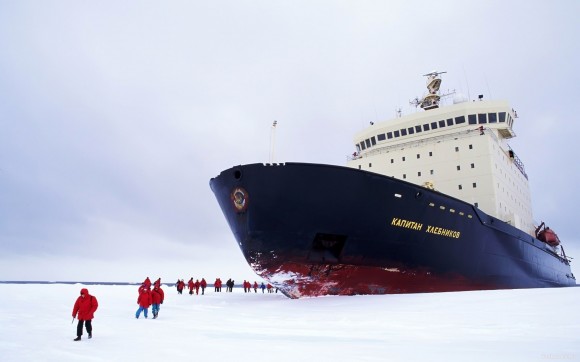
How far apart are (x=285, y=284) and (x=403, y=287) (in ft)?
13.3

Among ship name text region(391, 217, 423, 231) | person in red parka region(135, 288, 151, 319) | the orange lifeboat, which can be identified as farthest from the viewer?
the orange lifeboat

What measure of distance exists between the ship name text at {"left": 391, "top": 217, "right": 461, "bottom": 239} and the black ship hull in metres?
0.03

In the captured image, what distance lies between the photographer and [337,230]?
36.9 feet

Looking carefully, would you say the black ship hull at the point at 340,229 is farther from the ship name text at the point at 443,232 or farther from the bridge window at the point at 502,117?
the bridge window at the point at 502,117

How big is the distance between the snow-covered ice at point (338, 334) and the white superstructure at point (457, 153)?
8452 millimetres

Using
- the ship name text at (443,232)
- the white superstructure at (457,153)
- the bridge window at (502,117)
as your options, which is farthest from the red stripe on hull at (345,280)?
the bridge window at (502,117)

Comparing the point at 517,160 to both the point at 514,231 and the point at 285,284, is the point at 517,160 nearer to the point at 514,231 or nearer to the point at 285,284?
the point at 514,231

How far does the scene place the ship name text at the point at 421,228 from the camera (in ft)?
38.8

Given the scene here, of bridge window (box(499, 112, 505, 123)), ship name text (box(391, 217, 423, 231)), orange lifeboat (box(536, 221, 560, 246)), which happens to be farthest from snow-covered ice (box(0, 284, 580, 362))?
orange lifeboat (box(536, 221, 560, 246))

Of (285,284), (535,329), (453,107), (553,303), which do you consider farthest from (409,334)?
(453,107)

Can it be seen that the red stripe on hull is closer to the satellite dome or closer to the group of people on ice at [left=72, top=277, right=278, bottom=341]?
the group of people on ice at [left=72, top=277, right=278, bottom=341]

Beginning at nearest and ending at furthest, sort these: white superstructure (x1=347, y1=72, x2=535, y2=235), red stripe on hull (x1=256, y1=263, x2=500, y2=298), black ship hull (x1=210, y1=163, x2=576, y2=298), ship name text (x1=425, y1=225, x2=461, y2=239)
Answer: black ship hull (x1=210, y1=163, x2=576, y2=298) < red stripe on hull (x1=256, y1=263, x2=500, y2=298) < ship name text (x1=425, y1=225, x2=461, y2=239) < white superstructure (x1=347, y1=72, x2=535, y2=235)

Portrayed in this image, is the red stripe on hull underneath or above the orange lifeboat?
underneath

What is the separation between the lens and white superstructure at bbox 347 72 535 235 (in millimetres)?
17453
